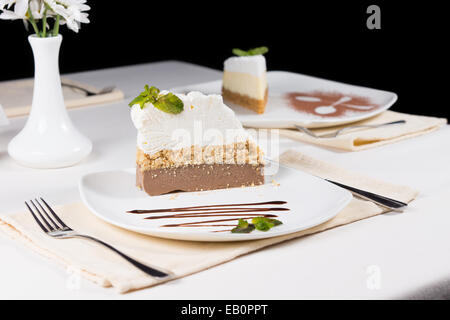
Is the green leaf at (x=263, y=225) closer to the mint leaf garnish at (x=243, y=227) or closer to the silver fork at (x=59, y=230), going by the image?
the mint leaf garnish at (x=243, y=227)

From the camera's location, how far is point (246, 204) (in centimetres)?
149

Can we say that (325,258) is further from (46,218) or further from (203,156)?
(46,218)

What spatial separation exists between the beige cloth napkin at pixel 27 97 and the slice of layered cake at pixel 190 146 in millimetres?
861

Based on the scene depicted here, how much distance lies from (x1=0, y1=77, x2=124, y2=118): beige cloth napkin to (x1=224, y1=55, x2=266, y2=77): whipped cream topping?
0.43m

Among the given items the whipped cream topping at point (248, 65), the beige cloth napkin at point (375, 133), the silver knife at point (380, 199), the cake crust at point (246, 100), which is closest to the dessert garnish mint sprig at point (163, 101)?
the silver knife at point (380, 199)

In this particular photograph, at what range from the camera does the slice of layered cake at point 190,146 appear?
154 centimetres

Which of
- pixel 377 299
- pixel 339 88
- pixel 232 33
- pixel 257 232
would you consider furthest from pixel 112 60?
pixel 377 299

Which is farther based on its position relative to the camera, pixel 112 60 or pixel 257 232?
pixel 112 60

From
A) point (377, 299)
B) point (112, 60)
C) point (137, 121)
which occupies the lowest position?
point (377, 299)

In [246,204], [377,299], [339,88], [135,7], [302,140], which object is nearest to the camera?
[377,299]

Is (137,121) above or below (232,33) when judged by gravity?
below

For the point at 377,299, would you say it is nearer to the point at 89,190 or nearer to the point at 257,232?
the point at 257,232

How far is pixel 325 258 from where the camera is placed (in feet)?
4.12

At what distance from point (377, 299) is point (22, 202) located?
0.85m
